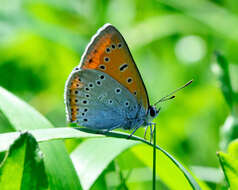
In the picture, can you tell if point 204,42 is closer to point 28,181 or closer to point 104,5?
point 104,5

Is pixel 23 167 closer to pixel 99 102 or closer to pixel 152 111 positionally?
pixel 99 102

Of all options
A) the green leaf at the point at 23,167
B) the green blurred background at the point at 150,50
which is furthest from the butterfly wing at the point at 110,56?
the green blurred background at the point at 150,50

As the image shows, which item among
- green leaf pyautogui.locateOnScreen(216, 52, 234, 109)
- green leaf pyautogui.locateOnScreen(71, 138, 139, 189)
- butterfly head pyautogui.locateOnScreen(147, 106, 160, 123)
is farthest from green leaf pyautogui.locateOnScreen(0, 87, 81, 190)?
green leaf pyautogui.locateOnScreen(216, 52, 234, 109)

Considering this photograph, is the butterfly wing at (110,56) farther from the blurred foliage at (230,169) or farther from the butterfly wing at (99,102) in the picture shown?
the blurred foliage at (230,169)

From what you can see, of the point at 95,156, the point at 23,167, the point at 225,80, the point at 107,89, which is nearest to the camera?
the point at 23,167

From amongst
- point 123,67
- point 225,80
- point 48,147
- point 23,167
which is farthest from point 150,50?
point 23,167

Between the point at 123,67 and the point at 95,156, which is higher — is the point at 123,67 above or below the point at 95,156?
above
